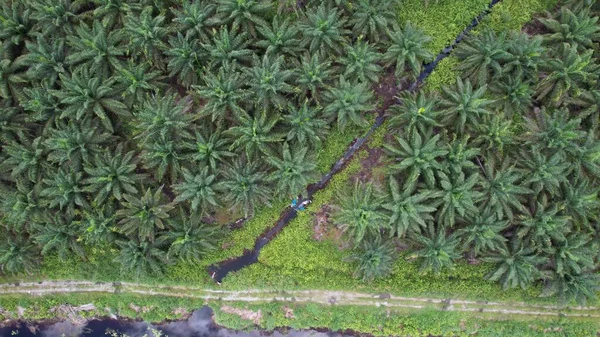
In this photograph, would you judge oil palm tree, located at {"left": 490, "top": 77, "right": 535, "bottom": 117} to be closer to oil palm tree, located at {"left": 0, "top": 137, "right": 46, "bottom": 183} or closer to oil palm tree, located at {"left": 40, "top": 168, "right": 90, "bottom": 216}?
oil palm tree, located at {"left": 40, "top": 168, "right": 90, "bottom": 216}

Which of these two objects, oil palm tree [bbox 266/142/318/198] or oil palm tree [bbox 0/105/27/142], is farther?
oil palm tree [bbox 0/105/27/142]

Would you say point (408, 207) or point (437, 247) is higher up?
point (408, 207)

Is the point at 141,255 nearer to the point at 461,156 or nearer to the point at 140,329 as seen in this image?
the point at 140,329

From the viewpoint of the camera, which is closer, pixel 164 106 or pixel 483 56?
pixel 164 106

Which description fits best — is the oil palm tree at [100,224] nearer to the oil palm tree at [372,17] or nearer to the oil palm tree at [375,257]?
the oil palm tree at [375,257]

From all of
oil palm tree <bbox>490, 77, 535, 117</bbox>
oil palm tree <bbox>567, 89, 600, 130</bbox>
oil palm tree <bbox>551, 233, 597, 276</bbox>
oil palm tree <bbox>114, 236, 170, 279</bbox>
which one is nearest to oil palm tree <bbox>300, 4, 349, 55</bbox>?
oil palm tree <bbox>490, 77, 535, 117</bbox>

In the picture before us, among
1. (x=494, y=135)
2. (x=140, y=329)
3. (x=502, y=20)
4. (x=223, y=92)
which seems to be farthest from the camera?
(x=140, y=329)

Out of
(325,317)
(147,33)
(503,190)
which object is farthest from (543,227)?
(147,33)
